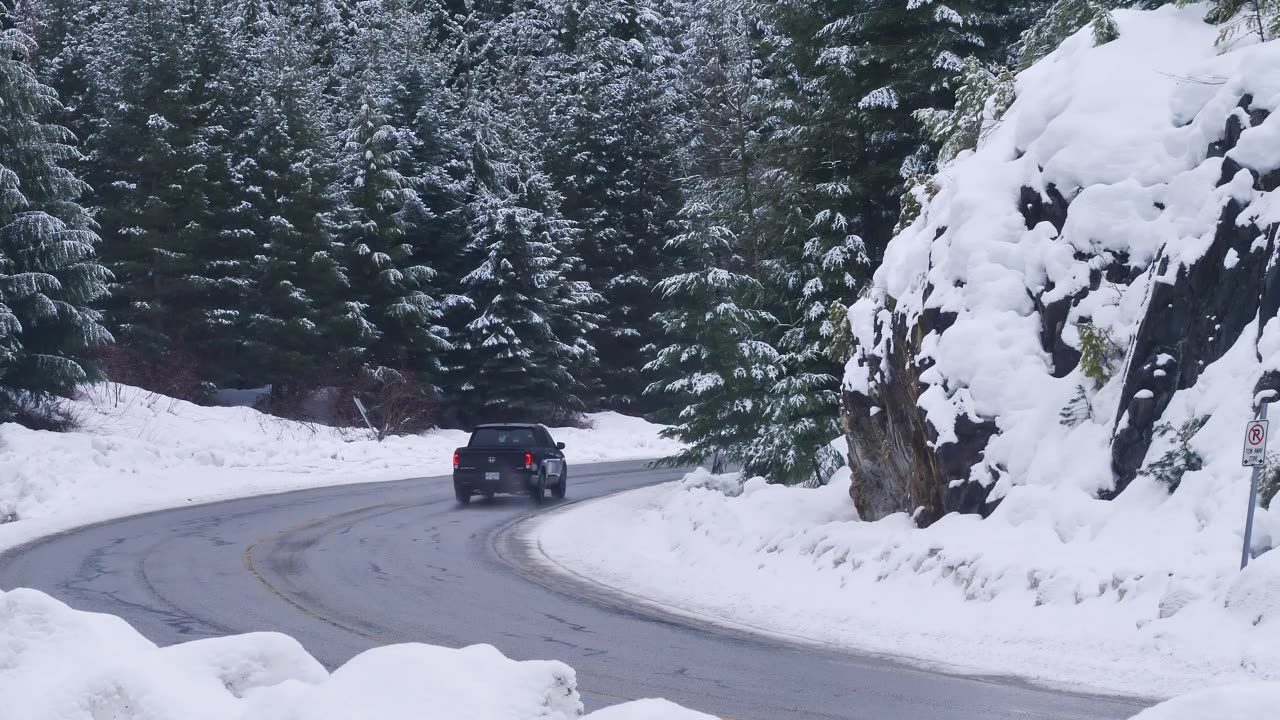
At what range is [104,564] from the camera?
1529 cm

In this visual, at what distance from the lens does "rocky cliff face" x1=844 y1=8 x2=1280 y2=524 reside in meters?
12.2

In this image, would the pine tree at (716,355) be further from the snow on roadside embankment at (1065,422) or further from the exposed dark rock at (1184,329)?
the exposed dark rock at (1184,329)

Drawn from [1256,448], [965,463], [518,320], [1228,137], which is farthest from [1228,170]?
[518,320]

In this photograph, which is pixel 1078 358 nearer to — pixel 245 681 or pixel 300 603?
pixel 300 603

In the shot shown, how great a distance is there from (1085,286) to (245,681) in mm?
11043

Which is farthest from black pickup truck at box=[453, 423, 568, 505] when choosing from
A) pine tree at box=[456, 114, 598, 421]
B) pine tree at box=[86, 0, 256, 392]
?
pine tree at box=[86, 0, 256, 392]

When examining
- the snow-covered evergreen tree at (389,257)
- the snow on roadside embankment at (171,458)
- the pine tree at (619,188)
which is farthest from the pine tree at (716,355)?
the pine tree at (619,188)

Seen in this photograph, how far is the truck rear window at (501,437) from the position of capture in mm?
26688

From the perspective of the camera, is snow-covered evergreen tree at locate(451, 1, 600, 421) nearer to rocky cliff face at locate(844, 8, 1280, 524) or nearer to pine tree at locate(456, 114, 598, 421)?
pine tree at locate(456, 114, 598, 421)

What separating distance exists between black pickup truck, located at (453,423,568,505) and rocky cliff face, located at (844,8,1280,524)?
438 inches

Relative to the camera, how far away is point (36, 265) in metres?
28.2

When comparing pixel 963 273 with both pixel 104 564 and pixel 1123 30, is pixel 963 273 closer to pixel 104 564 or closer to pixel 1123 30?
pixel 1123 30

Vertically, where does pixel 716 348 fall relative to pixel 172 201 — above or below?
below

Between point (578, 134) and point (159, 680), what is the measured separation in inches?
2091
